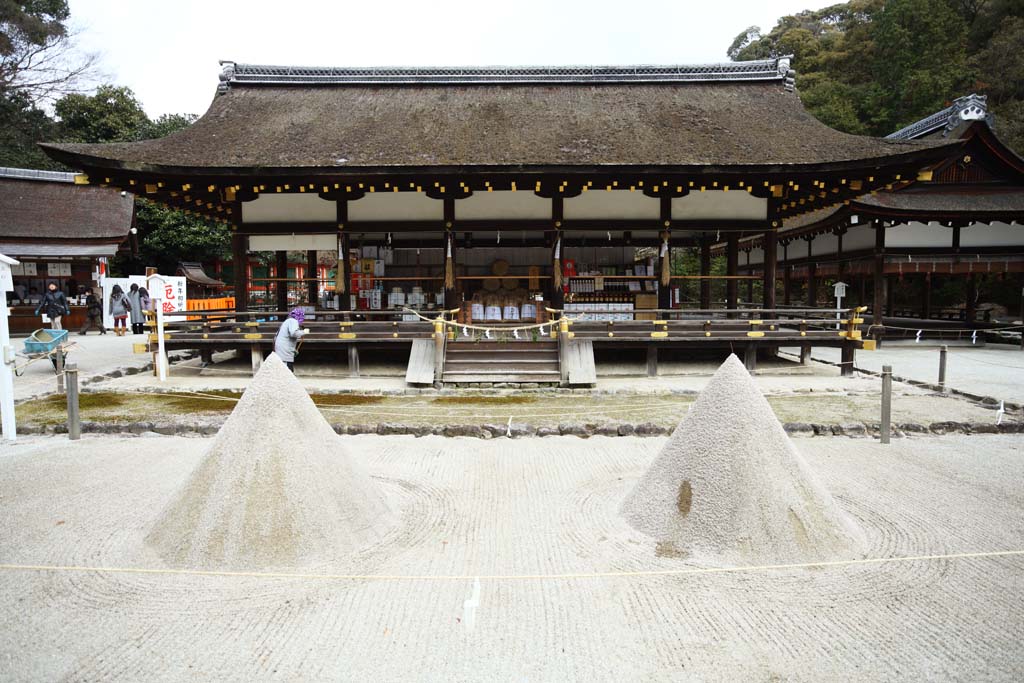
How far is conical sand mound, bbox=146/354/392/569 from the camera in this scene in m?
3.99

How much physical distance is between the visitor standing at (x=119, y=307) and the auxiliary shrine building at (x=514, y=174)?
24.6 ft

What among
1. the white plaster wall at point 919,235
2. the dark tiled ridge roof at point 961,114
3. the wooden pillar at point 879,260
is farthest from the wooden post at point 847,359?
the dark tiled ridge roof at point 961,114

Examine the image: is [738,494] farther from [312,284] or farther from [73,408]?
[312,284]

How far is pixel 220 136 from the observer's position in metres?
13.2

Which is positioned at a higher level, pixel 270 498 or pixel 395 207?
pixel 395 207

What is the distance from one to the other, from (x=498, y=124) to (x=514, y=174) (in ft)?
8.70

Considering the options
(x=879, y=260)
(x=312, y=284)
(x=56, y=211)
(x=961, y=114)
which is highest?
(x=961, y=114)

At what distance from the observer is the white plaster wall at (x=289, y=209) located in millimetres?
13352

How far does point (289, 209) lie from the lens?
1345cm

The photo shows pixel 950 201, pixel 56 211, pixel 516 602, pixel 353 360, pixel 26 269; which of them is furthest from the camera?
pixel 56 211

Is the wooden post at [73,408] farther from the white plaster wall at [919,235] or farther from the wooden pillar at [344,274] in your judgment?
the white plaster wall at [919,235]

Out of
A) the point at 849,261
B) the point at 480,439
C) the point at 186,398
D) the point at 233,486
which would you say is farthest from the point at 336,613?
the point at 849,261

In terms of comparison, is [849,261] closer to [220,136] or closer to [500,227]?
[500,227]

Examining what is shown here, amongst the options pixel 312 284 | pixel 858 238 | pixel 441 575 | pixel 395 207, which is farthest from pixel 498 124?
pixel 858 238
